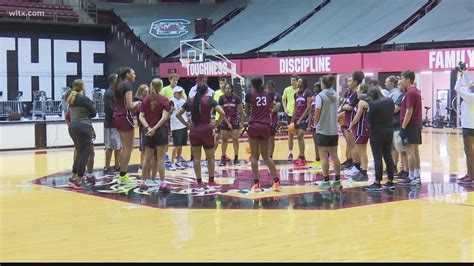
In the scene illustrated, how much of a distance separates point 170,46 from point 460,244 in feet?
79.9

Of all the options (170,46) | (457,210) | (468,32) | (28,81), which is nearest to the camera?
(457,210)

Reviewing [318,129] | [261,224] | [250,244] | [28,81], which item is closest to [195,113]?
[318,129]

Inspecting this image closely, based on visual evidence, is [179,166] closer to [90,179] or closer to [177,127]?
[177,127]

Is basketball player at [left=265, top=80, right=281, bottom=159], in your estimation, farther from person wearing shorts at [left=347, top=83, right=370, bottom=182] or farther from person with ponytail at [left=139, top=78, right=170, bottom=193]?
A: person with ponytail at [left=139, top=78, right=170, bottom=193]

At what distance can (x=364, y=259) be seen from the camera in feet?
17.1

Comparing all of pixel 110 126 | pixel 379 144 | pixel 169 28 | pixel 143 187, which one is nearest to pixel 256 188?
pixel 143 187

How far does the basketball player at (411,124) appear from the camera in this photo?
31.0ft

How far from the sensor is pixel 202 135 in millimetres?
9094

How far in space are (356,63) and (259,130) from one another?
45.5ft

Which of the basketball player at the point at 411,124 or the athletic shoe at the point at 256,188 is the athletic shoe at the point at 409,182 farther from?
→ the athletic shoe at the point at 256,188

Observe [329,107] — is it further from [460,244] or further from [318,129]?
[460,244]

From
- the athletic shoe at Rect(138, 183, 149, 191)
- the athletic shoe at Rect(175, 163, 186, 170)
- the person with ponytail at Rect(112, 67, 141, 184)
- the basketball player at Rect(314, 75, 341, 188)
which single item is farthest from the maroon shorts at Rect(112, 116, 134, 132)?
the basketball player at Rect(314, 75, 341, 188)

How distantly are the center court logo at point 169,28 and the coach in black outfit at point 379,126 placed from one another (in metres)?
21.2

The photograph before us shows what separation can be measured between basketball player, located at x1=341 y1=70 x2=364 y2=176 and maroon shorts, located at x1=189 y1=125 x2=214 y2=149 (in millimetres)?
2517
